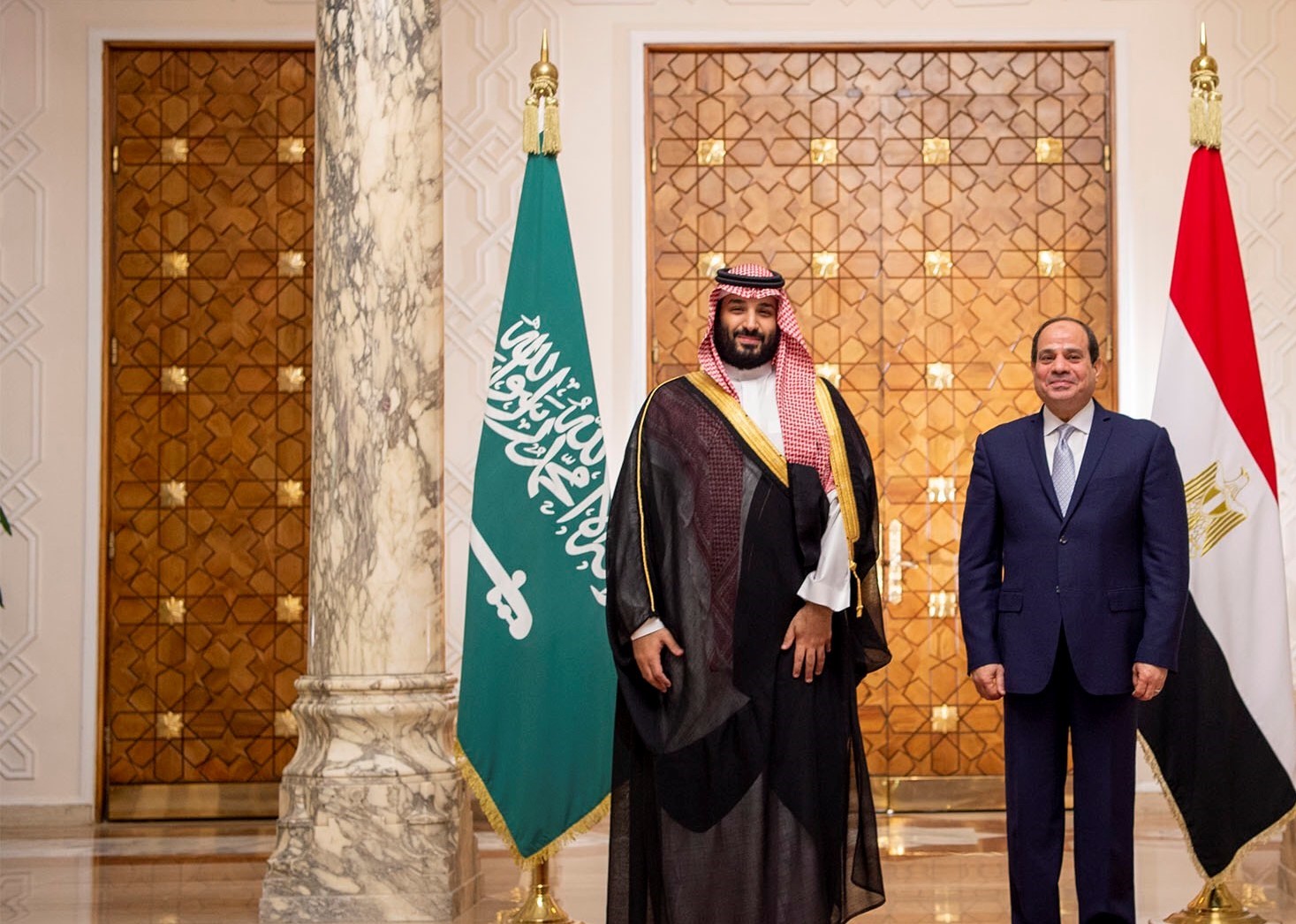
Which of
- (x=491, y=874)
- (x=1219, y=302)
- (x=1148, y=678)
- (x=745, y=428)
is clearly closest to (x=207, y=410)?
(x=491, y=874)

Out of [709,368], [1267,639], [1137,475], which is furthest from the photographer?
[1267,639]

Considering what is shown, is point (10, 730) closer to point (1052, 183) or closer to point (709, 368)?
point (709, 368)

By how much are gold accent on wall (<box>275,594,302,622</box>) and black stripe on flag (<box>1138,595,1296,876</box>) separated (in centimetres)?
390

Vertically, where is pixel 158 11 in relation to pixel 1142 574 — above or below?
above

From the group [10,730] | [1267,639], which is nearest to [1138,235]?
[1267,639]

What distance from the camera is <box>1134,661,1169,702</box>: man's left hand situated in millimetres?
3572

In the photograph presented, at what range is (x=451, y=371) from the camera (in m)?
6.87

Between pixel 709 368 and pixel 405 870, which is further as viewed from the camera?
pixel 405 870

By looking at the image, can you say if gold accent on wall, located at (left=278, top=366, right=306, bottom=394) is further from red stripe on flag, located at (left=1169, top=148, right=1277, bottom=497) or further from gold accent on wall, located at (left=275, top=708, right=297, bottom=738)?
red stripe on flag, located at (left=1169, top=148, right=1277, bottom=497)

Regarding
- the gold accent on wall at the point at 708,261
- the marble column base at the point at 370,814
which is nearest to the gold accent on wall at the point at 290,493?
the gold accent on wall at the point at 708,261

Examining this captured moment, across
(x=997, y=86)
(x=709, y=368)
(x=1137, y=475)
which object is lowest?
(x=1137, y=475)

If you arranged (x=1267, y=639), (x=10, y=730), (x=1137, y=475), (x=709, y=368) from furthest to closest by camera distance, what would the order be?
(x=10, y=730) → (x=1267, y=639) → (x=709, y=368) → (x=1137, y=475)

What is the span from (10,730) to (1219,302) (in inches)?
206

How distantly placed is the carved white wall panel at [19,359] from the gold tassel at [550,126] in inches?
124
